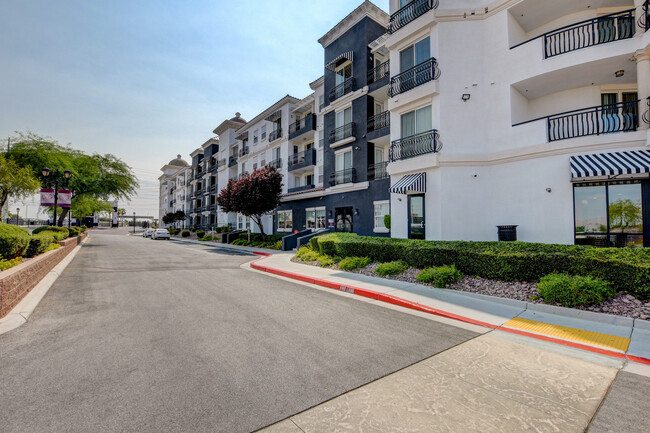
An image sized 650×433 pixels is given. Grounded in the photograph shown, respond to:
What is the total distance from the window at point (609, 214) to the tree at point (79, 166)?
1182 inches

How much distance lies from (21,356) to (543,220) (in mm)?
14937

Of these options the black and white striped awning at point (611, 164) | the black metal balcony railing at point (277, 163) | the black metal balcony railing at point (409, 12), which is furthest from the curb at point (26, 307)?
the black metal balcony railing at point (277, 163)

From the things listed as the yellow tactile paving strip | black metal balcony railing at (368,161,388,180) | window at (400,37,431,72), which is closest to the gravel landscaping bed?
the yellow tactile paving strip

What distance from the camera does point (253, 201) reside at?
23844mm

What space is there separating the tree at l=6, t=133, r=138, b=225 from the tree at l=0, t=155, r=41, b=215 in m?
2.54

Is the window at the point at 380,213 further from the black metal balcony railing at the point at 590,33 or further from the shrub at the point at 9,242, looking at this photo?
the shrub at the point at 9,242

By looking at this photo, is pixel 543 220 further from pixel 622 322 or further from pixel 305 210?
pixel 305 210

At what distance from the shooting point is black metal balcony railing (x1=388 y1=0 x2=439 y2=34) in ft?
47.0

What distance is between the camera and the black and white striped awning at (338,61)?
20781 millimetres

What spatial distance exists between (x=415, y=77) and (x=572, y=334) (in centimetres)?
1327

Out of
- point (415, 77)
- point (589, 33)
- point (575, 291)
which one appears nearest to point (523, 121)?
point (589, 33)

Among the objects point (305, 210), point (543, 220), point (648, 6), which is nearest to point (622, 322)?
point (543, 220)

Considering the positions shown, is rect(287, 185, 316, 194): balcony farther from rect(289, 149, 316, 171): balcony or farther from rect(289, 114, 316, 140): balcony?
rect(289, 114, 316, 140): balcony

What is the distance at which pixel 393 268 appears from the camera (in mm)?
10055
